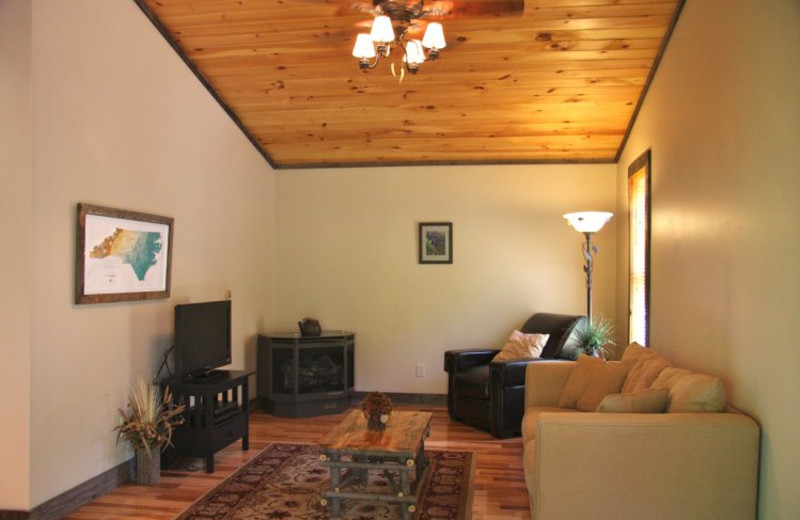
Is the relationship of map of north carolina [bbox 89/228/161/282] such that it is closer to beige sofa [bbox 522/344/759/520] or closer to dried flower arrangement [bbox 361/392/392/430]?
dried flower arrangement [bbox 361/392/392/430]

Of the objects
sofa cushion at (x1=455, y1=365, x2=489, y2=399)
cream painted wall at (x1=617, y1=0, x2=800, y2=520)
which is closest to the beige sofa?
cream painted wall at (x1=617, y1=0, x2=800, y2=520)

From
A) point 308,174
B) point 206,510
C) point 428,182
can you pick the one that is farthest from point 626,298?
point 206,510

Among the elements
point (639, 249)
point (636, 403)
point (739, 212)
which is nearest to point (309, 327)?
point (639, 249)

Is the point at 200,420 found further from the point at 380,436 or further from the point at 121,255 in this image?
the point at 380,436

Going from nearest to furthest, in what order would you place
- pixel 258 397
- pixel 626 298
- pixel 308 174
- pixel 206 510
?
pixel 206 510
pixel 626 298
pixel 258 397
pixel 308 174

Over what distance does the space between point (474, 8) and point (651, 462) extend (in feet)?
7.32

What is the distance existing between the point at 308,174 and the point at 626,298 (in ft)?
10.8

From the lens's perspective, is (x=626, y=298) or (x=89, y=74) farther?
(x=626, y=298)

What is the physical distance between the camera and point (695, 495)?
9.11 feet

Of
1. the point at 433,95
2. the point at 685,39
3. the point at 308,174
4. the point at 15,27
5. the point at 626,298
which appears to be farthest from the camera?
the point at 308,174

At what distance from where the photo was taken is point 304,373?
6043 mm

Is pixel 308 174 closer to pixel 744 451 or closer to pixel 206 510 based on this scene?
pixel 206 510

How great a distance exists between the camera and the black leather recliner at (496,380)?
518 cm

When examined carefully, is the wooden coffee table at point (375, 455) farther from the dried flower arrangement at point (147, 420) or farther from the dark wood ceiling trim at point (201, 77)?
the dark wood ceiling trim at point (201, 77)
